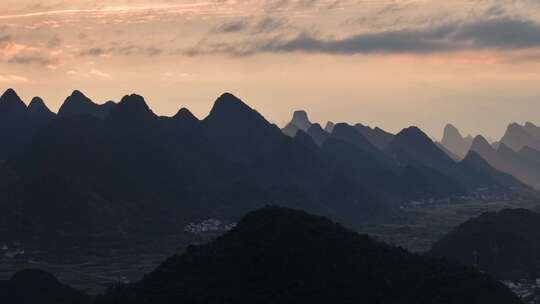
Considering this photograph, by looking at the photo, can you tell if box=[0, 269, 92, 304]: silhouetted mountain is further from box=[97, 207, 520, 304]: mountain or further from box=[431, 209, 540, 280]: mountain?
box=[431, 209, 540, 280]: mountain

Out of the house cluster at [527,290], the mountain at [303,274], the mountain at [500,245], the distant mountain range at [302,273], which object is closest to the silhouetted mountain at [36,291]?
the mountain at [303,274]

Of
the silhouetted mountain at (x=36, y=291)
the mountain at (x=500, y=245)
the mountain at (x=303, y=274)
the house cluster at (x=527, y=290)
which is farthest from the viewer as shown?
the mountain at (x=500, y=245)

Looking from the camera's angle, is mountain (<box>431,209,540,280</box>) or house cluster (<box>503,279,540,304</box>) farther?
mountain (<box>431,209,540,280</box>)

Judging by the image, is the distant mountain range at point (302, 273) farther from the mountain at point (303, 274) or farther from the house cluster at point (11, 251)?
the house cluster at point (11, 251)

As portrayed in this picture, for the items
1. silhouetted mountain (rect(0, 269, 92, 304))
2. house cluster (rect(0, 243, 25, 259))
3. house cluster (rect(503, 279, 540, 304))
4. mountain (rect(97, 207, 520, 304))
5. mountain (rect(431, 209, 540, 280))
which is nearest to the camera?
mountain (rect(97, 207, 520, 304))

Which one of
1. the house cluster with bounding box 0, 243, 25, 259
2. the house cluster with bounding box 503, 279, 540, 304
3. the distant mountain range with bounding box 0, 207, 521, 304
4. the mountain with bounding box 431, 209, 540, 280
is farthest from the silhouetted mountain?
the house cluster with bounding box 0, 243, 25, 259

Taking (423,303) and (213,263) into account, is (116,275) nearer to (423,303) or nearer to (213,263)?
(213,263)

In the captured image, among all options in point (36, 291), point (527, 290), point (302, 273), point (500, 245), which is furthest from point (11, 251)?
point (302, 273)
